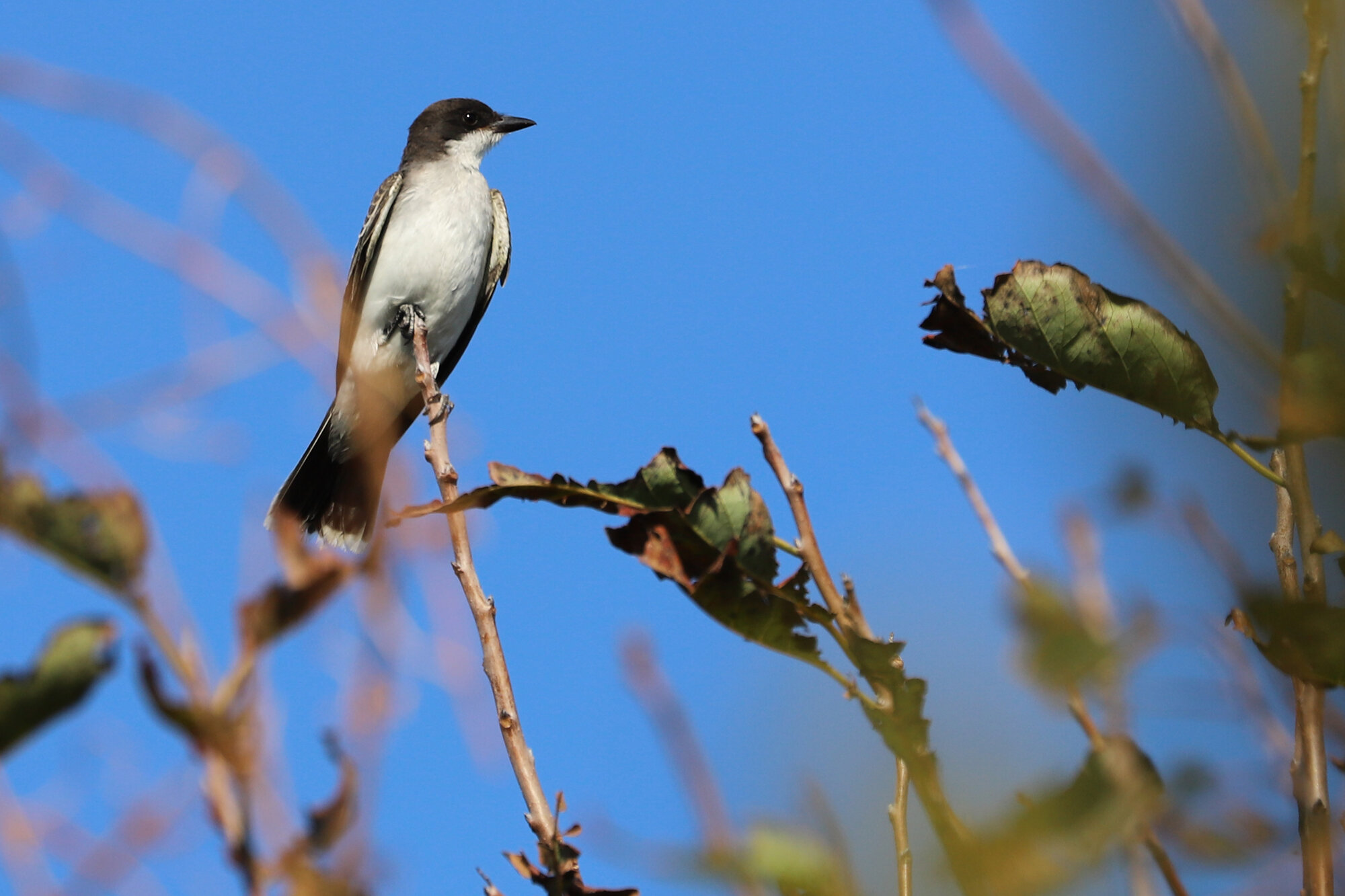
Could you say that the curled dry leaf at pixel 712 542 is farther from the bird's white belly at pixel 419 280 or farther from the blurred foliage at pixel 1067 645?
the bird's white belly at pixel 419 280

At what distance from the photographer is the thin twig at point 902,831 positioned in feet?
4.28

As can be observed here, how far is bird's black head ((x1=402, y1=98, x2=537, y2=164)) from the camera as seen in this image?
30.6 feet

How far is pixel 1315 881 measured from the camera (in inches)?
47.7

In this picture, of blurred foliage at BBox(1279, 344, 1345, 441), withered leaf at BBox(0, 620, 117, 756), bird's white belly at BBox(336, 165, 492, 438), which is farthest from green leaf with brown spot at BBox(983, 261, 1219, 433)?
bird's white belly at BBox(336, 165, 492, 438)

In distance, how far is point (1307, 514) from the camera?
1381 millimetres

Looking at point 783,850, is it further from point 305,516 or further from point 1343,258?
point 305,516

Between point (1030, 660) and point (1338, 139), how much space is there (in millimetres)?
681

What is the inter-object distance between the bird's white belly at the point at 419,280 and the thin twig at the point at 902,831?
22.5ft

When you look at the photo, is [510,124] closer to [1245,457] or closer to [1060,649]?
[1245,457]

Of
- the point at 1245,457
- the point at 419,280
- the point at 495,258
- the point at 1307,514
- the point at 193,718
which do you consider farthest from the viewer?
the point at 495,258

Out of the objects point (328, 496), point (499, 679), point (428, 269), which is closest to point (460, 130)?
point (428, 269)

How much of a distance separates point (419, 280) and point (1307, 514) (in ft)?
24.1

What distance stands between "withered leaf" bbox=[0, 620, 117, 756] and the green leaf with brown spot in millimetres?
1165

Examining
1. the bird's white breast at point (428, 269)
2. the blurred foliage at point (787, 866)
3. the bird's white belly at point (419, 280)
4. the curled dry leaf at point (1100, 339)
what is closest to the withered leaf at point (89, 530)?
the blurred foliage at point (787, 866)
